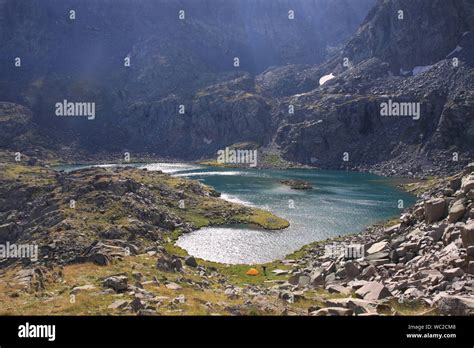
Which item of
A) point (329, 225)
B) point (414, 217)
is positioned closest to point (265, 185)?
point (329, 225)

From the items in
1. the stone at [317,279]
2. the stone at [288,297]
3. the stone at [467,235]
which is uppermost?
the stone at [467,235]

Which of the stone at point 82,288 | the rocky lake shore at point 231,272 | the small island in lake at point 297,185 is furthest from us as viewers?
the small island in lake at point 297,185

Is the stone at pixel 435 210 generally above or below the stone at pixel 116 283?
above

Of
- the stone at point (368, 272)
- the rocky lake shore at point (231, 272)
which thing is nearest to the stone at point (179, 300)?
the rocky lake shore at point (231, 272)

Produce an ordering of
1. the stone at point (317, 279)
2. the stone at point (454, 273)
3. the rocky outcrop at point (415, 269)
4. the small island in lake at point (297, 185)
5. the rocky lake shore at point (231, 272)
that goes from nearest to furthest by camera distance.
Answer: the rocky outcrop at point (415, 269) < the rocky lake shore at point (231, 272) < the stone at point (454, 273) < the stone at point (317, 279) < the small island in lake at point (297, 185)

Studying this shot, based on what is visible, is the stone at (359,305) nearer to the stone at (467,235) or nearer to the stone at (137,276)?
the stone at (467,235)

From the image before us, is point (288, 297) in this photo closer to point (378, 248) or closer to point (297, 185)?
point (378, 248)

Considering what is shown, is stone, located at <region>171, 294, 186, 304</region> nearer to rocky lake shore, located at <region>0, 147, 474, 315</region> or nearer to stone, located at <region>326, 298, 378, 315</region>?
rocky lake shore, located at <region>0, 147, 474, 315</region>
